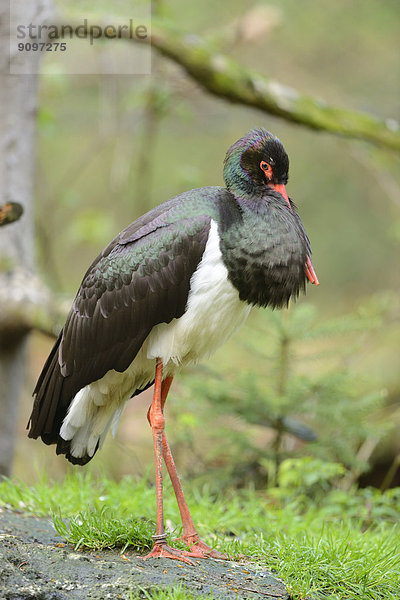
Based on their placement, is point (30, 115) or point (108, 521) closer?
point (108, 521)

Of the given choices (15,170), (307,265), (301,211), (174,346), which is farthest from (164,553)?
(301,211)

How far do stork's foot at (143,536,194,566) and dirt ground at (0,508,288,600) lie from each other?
1.5 inches

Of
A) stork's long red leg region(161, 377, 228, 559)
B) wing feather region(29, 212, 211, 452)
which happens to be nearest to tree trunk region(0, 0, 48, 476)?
wing feather region(29, 212, 211, 452)

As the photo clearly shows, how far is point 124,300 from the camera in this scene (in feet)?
11.6

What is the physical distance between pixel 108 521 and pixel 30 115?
132 inches

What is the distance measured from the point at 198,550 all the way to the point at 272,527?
0.95 m

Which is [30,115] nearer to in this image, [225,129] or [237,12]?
[237,12]

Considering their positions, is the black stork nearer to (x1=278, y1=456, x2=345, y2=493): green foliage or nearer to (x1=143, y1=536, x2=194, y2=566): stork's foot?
(x1=143, y1=536, x2=194, y2=566): stork's foot

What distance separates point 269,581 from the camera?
10.3ft

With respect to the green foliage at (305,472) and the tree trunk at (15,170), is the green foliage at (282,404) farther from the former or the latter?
the tree trunk at (15,170)

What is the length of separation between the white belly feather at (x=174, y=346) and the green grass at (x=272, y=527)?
441 mm

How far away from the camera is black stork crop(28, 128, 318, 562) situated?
3.40 meters

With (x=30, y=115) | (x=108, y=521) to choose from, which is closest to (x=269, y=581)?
(x=108, y=521)

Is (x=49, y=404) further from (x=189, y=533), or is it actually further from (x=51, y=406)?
(x=189, y=533)
